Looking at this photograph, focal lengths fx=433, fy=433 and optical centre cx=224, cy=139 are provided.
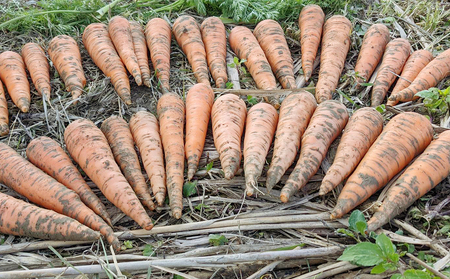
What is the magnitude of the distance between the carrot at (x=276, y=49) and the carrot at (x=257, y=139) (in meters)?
0.52

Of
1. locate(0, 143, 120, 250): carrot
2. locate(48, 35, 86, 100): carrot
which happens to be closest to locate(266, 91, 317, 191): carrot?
locate(0, 143, 120, 250): carrot

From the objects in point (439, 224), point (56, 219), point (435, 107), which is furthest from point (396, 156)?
point (56, 219)

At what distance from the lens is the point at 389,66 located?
305cm

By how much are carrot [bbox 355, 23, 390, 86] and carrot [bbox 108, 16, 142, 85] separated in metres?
1.58

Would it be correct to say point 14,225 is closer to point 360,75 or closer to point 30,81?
point 30,81

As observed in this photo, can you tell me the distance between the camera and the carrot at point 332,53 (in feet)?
9.69

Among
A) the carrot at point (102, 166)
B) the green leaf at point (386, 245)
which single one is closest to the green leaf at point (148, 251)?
the carrot at point (102, 166)

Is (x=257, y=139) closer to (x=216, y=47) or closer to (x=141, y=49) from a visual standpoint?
(x=216, y=47)

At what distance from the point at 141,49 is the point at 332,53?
144 cm

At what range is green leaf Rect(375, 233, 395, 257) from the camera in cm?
175

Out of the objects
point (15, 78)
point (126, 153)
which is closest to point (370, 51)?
point (126, 153)

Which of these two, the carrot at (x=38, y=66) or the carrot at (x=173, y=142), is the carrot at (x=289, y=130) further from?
the carrot at (x=38, y=66)

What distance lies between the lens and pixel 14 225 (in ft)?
6.86

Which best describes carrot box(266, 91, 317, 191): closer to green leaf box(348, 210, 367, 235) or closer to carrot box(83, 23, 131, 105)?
green leaf box(348, 210, 367, 235)
